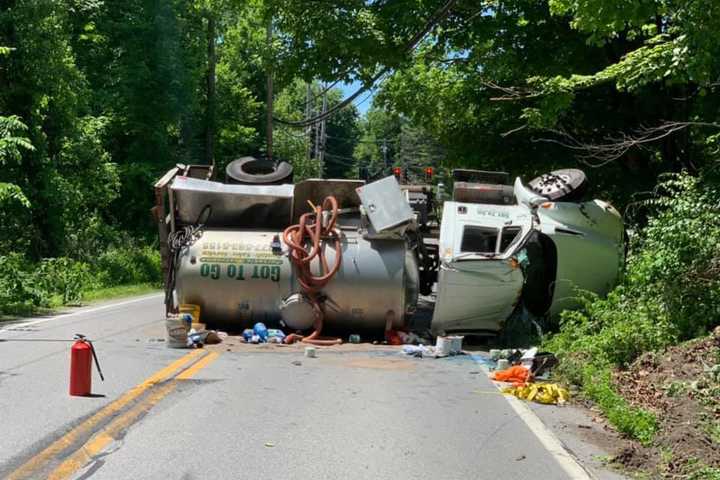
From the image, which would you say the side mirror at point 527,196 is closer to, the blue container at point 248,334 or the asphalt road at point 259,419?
the asphalt road at point 259,419

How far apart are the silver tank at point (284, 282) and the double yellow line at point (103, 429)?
8.87 ft

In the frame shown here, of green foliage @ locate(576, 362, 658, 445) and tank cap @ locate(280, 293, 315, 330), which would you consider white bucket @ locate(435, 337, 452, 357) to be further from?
green foliage @ locate(576, 362, 658, 445)

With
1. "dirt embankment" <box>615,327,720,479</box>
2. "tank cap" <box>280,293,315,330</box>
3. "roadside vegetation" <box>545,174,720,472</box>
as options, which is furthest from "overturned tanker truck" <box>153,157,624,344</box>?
"dirt embankment" <box>615,327,720,479</box>

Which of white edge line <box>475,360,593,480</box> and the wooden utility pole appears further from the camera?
the wooden utility pole

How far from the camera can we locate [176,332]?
1107cm

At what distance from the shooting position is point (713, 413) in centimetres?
674

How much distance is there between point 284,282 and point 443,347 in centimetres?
259

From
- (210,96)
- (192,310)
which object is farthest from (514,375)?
(210,96)

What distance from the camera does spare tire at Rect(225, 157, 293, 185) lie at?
14122mm

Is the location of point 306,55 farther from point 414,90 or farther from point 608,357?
point 608,357

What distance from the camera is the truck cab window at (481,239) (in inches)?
494

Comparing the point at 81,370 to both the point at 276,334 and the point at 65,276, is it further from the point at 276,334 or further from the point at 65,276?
the point at 65,276

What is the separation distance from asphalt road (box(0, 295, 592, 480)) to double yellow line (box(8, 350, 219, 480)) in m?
0.01

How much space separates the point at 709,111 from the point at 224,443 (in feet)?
32.8
